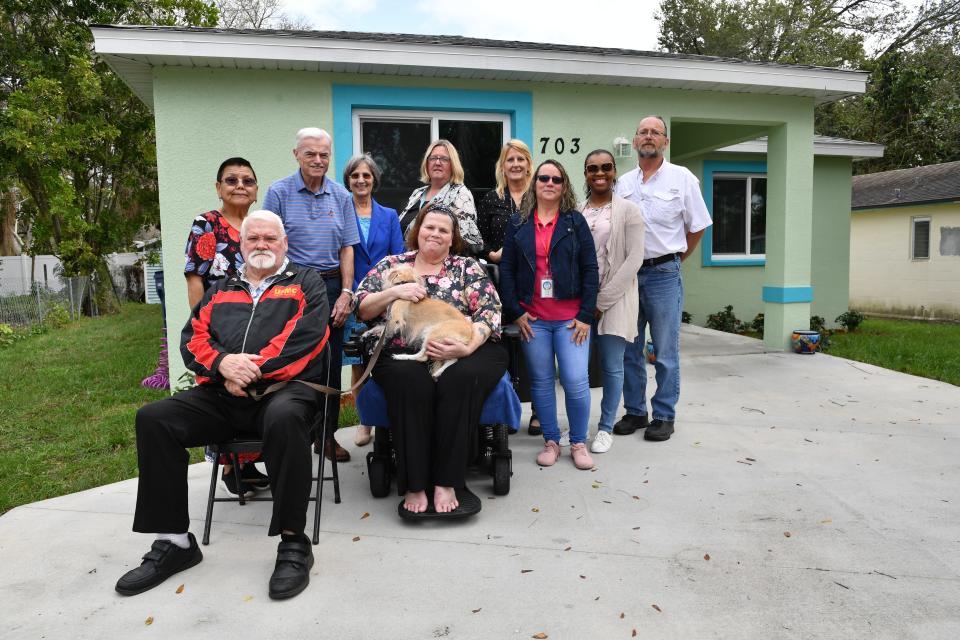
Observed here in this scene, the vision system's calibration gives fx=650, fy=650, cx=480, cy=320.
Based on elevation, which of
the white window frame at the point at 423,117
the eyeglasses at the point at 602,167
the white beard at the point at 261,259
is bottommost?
the white beard at the point at 261,259

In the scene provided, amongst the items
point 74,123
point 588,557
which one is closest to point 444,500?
point 588,557

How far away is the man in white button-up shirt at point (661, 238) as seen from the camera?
159 inches

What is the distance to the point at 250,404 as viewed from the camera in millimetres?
2742

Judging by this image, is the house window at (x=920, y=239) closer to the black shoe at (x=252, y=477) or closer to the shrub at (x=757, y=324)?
the shrub at (x=757, y=324)

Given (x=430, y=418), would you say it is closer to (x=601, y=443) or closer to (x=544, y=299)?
(x=544, y=299)

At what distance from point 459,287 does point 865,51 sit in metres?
24.4

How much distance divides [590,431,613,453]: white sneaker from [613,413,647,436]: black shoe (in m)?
0.27

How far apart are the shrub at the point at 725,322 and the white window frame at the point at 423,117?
545 cm

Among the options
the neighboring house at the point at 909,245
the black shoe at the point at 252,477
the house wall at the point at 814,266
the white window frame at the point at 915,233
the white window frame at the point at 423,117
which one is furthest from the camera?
the white window frame at the point at 915,233

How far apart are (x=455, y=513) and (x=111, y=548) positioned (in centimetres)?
150

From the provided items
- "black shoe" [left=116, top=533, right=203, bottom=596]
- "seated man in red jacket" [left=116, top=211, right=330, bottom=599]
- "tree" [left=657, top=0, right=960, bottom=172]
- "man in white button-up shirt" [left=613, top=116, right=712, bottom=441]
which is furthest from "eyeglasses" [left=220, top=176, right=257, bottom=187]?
"tree" [left=657, top=0, right=960, bottom=172]

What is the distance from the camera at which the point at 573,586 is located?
8.00 feet

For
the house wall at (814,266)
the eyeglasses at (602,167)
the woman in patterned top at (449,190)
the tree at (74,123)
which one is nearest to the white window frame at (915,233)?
the house wall at (814,266)

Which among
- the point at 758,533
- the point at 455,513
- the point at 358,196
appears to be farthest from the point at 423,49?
the point at 758,533
